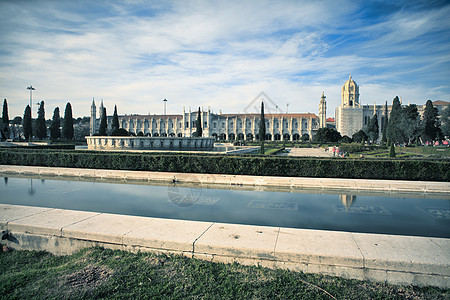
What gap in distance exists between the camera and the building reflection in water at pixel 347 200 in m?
6.57

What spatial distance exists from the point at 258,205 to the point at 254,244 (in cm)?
299

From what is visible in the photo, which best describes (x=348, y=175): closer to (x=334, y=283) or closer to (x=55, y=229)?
(x=334, y=283)

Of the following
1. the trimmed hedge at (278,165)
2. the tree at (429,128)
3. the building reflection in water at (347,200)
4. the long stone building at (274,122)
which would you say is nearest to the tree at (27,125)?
the long stone building at (274,122)

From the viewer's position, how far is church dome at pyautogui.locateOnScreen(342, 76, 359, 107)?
7856cm

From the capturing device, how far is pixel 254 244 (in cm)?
337

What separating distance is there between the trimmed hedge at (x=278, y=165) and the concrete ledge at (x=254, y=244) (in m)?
6.95

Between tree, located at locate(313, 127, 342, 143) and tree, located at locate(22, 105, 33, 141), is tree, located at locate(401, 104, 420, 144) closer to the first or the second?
tree, located at locate(313, 127, 342, 143)

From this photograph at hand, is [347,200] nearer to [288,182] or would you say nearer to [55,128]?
[288,182]

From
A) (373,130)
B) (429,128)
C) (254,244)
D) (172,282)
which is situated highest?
(429,128)

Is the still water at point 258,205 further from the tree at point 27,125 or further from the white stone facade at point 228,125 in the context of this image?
the white stone facade at point 228,125

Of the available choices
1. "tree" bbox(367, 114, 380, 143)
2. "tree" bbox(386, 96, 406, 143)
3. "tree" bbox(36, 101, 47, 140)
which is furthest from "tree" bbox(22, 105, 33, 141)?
"tree" bbox(367, 114, 380, 143)

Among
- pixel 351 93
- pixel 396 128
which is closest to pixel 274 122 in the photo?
pixel 351 93

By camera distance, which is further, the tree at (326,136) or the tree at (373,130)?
the tree at (373,130)

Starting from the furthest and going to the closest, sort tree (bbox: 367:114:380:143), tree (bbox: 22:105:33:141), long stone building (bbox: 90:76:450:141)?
long stone building (bbox: 90:76:450:141), tree (bbox: 367:114:380:143), tree (bbox: 22:105:33:141)
